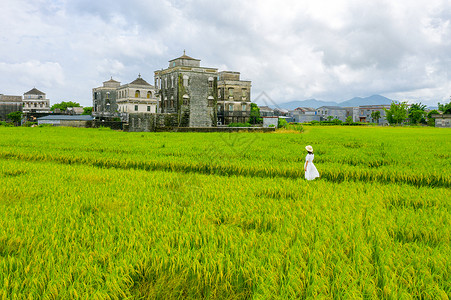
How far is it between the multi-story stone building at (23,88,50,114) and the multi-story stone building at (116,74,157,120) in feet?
147

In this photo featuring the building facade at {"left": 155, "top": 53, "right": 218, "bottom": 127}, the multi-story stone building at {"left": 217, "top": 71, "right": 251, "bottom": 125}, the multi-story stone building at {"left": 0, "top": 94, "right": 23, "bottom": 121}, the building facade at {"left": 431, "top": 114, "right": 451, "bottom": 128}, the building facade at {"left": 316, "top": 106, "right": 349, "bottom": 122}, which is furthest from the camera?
the building facade at {"left": 316, "top": 106, "right": 349, "bottom": 122}

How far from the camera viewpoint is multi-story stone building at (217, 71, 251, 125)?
55.7 m

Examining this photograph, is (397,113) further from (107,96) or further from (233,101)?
(107,96)

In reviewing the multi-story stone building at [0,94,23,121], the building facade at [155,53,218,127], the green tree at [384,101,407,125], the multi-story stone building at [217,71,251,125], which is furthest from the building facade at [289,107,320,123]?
the multi-story stone building at [0,94,23,121]

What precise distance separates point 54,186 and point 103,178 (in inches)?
43.6

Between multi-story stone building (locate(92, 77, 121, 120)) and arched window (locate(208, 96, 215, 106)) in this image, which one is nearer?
arched window (locate(208, 96, 215, 106))

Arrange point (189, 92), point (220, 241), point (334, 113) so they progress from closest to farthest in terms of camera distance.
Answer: point (220, 241) → point (189, 92) → point (334, 113)

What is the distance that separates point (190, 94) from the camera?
120ft

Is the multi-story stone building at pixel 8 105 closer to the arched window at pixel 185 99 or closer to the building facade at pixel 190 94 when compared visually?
the building facade at pixel 190 94

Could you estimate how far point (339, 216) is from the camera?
13.4ft

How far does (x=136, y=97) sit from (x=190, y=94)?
2367 centimetres

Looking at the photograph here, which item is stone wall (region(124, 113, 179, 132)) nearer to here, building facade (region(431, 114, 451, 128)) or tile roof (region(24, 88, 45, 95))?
building facade (region(431, 114, 451, 128))

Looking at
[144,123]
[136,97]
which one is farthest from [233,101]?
[144,123]

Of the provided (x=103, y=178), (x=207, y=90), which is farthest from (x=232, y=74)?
(x=103, y=178)
